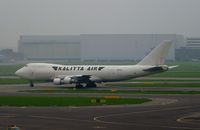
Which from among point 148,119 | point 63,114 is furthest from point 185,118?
point 63,114

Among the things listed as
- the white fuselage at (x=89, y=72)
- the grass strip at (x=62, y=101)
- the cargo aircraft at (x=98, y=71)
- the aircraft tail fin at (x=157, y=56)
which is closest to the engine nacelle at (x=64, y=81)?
the cargo aircraft at (x=98, y=71)

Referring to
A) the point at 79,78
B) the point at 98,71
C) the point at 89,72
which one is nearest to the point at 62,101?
the point at 79,78

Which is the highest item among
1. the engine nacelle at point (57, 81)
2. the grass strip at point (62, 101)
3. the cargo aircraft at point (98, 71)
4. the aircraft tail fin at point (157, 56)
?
the aircraft tail fin at point (157, 56)

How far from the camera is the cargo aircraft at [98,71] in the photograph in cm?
8606

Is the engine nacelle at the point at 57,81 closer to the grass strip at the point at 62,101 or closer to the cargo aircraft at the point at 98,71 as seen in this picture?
the cargo aircraft at the point at 98,71

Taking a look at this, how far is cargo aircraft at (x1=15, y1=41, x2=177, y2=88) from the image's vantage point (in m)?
86.1

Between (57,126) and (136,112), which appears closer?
(57,126)

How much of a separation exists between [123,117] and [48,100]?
18.2 metres

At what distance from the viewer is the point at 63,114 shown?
4494 cm

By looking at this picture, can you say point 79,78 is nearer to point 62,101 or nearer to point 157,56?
point 157,56

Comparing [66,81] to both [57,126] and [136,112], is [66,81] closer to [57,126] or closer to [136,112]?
[136,112]

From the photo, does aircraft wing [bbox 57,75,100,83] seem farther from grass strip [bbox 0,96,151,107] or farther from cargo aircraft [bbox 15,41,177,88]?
grass strip [bbox 0,96,151,107]

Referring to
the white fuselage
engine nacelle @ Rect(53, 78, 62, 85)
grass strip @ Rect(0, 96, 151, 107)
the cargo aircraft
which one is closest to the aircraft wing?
the cargo aircraft

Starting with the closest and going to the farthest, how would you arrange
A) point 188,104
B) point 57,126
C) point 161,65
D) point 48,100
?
point 57,126 < point 188,104 < point 48,100 < point 161,65
